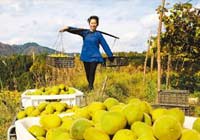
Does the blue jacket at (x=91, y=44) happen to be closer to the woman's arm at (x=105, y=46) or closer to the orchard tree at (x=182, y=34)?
the woman's arm at (x=105, y=46)

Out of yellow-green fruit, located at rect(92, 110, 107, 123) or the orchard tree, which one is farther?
the orchard tree

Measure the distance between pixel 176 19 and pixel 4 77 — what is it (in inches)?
189

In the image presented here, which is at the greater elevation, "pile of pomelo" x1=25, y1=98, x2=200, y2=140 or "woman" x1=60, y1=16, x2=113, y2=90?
"woman" x1=60, y1=16, x2=113, y2=90

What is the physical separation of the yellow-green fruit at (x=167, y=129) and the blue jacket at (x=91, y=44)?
5.62 m

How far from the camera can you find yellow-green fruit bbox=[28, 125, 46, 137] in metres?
1.73

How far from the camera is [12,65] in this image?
461 inches

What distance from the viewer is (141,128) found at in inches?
Answer: 54.6

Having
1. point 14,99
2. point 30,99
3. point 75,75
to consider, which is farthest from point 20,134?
point 75,75

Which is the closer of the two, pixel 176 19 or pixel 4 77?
pixel 176 19

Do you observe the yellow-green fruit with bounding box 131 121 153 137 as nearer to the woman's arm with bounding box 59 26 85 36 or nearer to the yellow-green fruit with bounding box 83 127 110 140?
the yellow-green fruit with bounding box 83 127 110 140

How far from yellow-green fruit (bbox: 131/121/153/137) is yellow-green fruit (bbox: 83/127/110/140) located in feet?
0.30

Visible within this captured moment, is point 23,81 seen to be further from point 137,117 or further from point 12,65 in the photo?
point 137,117

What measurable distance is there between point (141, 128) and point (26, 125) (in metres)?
0.66

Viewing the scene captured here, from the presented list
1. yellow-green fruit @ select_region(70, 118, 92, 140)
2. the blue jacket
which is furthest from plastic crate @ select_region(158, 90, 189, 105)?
yellow-green fruit @ select_region(70, 118, 92, 140)
